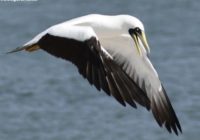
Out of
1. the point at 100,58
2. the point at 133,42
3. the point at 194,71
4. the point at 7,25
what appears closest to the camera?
the point at 100,58

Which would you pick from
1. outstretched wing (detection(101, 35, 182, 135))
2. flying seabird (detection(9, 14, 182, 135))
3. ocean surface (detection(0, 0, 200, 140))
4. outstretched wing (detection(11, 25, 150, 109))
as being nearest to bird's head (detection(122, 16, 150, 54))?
flying seabird (detection(9, 14, 182, 135))

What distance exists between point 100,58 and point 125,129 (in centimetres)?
593

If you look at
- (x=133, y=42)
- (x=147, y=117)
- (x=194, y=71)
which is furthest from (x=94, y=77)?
(x=194, y=71)

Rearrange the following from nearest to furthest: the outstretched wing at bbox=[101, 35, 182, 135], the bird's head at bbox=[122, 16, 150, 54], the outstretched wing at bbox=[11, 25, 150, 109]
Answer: the outstretched wing at bbox=[11, 25, 150, 109], the bird's head at bbox=[122, 16, 150, 54], the outstretched wing at bbox=[101, 35, 182, 135]

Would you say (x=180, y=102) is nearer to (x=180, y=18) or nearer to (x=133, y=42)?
(x=180, y=18)

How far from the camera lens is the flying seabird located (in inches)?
343

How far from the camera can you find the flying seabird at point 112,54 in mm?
8719

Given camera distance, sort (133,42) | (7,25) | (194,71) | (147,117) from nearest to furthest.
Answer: (133,42)
(147,117)
(194,71)
(7,25)

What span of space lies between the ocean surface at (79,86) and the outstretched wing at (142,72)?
14.5 ft

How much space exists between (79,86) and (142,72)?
224 inches

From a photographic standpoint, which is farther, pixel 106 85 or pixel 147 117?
pixel 147 117

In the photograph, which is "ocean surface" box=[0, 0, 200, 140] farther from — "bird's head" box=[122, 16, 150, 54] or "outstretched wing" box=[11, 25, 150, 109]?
"outstretched wing" box=[11, 25, 150, 109]

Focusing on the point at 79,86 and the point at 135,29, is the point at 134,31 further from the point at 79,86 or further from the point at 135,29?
the point at 79,86

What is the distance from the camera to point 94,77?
8.70 m
